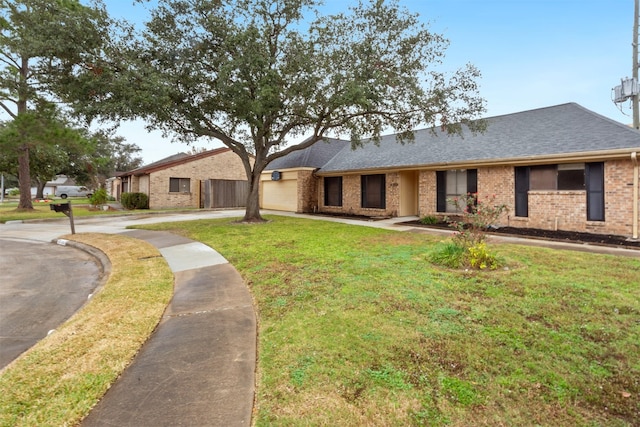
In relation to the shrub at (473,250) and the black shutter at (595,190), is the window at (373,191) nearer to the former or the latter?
the black shutter at (595,190)

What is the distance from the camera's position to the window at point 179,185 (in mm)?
22000

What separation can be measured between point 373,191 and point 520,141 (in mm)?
6603

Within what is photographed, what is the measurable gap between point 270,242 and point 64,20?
976cm

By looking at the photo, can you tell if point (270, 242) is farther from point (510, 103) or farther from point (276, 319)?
point (510, 103)

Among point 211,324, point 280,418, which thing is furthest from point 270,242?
point 280,418

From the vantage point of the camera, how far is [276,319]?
12.1 ft

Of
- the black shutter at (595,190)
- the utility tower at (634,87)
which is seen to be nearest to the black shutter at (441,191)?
the black shutter at (595,190)

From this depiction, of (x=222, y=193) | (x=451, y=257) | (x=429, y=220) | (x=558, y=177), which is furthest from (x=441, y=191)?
(x=222, y=193)

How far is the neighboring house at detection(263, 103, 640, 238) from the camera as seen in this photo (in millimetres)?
9156

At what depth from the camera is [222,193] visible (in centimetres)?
2298

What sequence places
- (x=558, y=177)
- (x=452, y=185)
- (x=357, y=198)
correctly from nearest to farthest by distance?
1. (x=558, y=177)
2. (x=452, y=185)
3. (x=357, y=198)

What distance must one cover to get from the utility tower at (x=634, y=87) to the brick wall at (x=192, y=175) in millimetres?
22581

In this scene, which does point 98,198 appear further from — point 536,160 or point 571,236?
point 571,236

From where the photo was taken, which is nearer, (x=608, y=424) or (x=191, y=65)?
(x=608, y=424)
